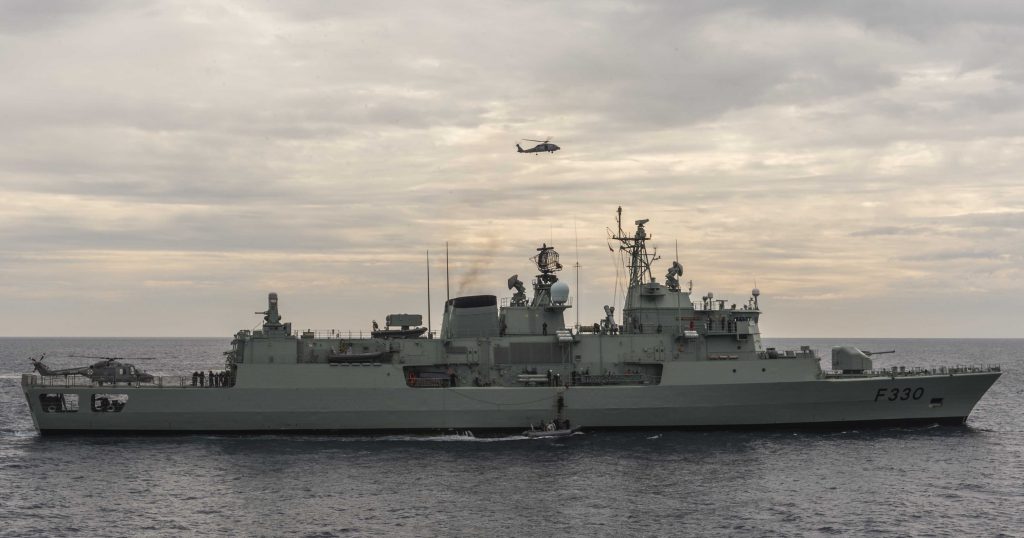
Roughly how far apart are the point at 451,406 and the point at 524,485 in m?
7.10

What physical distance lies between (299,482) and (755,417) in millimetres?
16478

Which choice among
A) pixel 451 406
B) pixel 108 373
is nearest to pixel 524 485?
pixel 451 406

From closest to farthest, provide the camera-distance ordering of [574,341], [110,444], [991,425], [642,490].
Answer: [642,490]
[110,444]
[574,341]
[991,425]

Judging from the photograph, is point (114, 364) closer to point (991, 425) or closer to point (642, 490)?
point (642, 490)

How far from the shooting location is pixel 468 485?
25.2 m

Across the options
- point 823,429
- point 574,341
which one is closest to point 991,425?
point 823,429

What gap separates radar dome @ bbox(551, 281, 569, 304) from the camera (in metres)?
33.8

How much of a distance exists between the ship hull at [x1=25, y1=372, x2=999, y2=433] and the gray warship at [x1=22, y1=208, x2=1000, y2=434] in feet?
0.17

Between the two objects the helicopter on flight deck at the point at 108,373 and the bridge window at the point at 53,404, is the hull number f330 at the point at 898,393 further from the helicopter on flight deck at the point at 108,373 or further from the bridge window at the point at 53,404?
the bridge window at the point at 53,404

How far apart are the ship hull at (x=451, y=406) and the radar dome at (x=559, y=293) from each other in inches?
143

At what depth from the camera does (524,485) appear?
25391 millimetres

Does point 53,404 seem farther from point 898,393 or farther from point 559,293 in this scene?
point 898,393

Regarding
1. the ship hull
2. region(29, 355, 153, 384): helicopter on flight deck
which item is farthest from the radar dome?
region(29, 355, 153, 384): helicopter on flight deck

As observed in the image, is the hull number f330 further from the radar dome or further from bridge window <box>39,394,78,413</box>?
bridge window <box>39,394,78,413</box>
